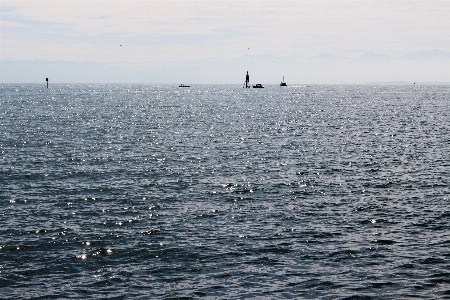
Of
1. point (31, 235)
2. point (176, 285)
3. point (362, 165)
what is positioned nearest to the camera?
point (176, 285)

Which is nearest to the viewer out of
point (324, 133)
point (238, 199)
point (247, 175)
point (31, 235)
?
point (31, 235)

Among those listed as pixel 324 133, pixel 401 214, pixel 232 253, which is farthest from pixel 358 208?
pixel 324 133

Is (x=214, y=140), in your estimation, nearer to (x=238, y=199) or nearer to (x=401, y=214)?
(x=238, y=199)

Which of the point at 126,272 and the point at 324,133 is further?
the point at 324,133

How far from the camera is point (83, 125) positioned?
10550cm

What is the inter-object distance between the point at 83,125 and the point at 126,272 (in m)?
83.6

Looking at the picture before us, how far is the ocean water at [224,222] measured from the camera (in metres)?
24.8

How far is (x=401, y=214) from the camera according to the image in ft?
121

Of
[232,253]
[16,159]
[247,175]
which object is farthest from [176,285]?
[16,159]

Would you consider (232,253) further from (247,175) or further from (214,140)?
(214,140)

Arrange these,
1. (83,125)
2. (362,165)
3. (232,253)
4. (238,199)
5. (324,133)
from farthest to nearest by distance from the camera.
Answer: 1. (83,125)
2. (324,133)
3. (362,165)
4. (238,199)
5. (232,253)

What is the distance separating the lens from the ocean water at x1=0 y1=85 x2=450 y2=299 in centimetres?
2483

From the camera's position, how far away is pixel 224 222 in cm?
3522

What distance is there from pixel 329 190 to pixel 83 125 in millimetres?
71896
